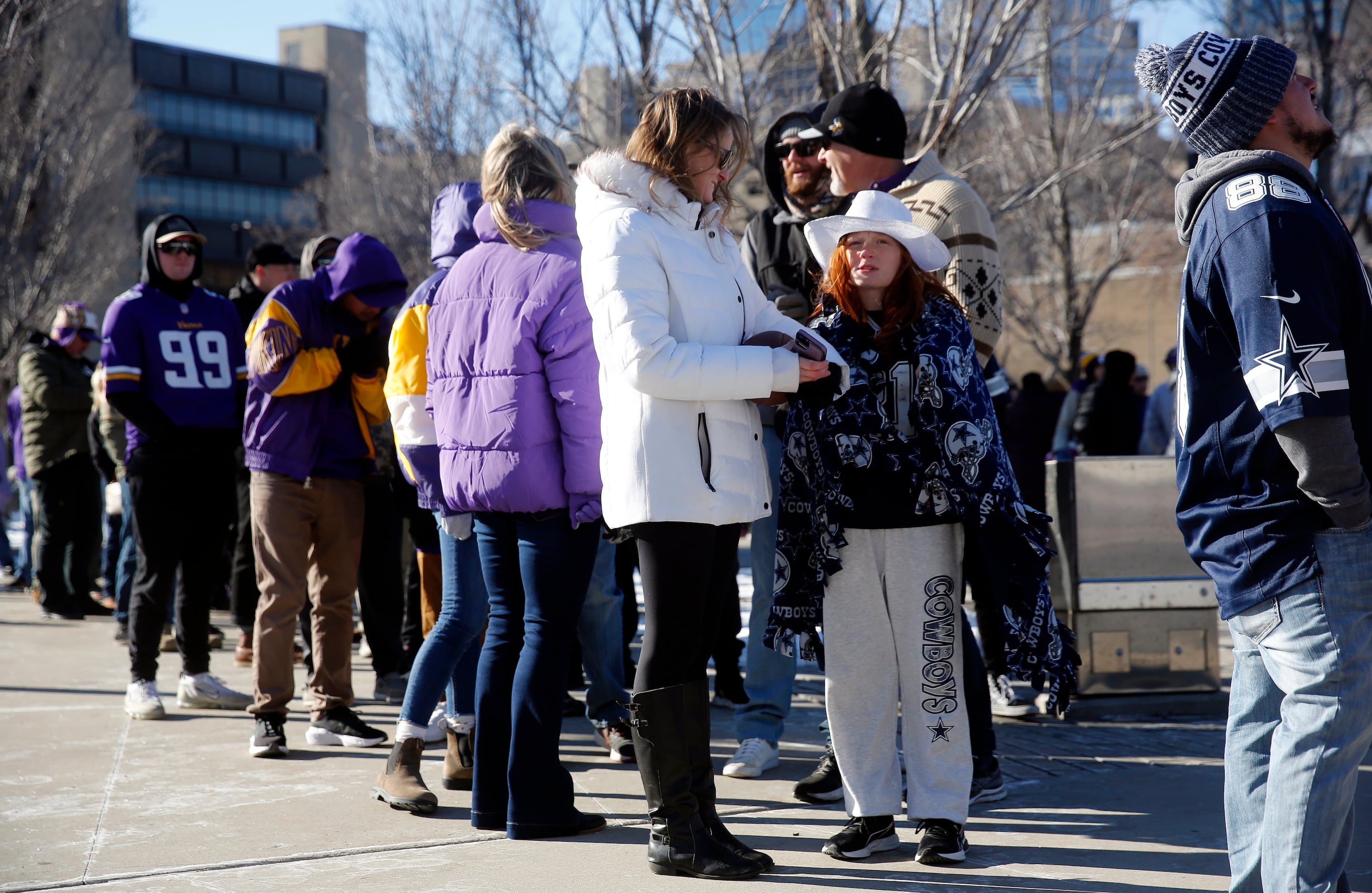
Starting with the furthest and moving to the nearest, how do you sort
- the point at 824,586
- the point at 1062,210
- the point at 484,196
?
the point at 1062,210, the point at 484,196, the point at 824,586

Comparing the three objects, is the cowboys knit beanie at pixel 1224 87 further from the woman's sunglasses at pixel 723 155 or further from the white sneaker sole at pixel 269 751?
the white sneaker sole at pixel 269 751

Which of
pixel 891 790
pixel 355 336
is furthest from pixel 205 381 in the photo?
pixel 891 790

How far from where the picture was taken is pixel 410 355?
4348 millimetres

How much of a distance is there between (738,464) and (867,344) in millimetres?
608

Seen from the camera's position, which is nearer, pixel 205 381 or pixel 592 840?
pixel 592 840

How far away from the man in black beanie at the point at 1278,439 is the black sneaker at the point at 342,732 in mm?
3490

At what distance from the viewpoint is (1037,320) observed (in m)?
23.7

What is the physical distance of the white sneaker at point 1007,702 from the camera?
18.0 feet

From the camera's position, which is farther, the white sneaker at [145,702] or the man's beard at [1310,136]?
the white sneaker at [145,702]

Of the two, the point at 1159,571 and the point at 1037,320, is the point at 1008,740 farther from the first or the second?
the point at 1037,320

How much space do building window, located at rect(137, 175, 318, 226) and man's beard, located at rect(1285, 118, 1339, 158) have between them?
61.5 meters

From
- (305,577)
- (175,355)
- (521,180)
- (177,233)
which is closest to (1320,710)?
(521,180)

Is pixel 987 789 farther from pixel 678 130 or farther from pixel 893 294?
pixel 678 130

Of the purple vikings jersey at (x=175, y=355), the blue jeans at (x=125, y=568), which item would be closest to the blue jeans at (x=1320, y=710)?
the purple vikings jersey at (x=175, y=355)
